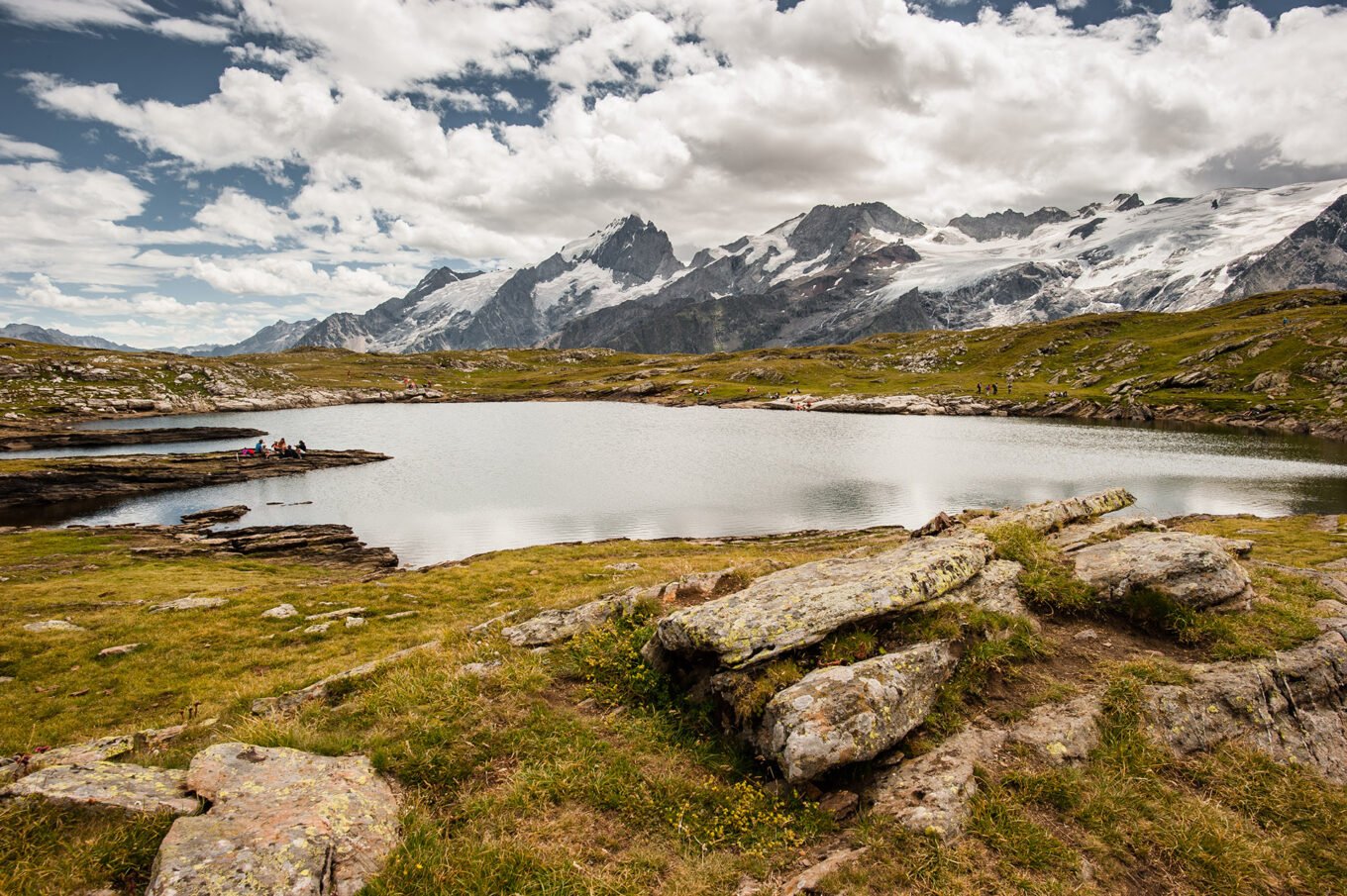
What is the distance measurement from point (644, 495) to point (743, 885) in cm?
5760

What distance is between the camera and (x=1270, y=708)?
1146 cm

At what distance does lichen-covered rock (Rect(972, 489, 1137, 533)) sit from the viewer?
22.3 meters

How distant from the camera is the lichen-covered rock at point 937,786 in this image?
8875 millimetres

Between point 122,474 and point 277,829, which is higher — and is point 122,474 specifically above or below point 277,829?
below

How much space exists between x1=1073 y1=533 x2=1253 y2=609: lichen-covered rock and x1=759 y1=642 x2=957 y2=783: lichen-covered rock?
746cm

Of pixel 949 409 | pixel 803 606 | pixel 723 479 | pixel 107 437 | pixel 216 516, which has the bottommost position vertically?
pixel 723 479

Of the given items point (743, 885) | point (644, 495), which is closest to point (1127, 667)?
point (743, 885)

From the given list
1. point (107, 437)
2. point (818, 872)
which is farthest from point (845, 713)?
point (107, 437)

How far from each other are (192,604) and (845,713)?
30.6 meters

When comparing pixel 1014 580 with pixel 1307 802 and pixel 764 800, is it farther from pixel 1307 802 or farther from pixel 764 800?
pixel 764 800

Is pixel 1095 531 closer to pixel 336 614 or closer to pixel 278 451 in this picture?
pixel 336 614

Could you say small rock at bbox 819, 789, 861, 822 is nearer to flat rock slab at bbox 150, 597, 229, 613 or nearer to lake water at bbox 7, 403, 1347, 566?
flat rock slab at bbox 150, 597, 229, 613

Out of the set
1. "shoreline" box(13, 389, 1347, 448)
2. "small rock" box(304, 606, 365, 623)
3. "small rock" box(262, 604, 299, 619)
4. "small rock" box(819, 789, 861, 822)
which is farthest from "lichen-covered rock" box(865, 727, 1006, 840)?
"shoreline" box(13, 389, 1347, 448)

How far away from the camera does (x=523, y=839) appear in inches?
341
